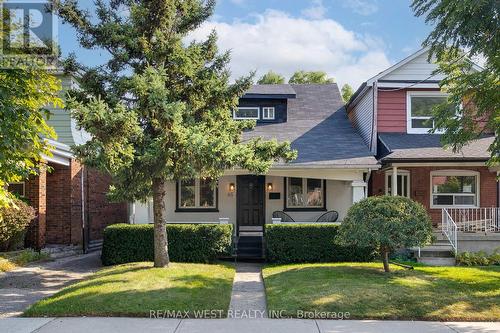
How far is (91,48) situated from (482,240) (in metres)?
12.2

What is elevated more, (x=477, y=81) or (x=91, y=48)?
(x=91, y=48)

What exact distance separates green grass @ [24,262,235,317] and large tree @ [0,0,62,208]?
2.71 m

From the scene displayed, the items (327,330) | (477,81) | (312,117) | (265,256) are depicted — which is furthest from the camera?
(312,117)

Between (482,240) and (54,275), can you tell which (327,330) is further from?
(482,240)

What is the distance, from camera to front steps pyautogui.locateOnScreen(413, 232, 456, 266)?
13.3 meters

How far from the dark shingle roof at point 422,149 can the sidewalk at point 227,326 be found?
743 centimetres

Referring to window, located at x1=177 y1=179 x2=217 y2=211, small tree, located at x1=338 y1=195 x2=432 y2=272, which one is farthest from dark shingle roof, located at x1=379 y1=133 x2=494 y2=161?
window, located at x1=177 y1=179 x2=217 y2=211

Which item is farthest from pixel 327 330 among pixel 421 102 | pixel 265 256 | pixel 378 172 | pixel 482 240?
pixel 421 102

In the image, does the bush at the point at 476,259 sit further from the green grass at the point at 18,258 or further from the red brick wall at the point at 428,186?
the green grass at the point at 18,258

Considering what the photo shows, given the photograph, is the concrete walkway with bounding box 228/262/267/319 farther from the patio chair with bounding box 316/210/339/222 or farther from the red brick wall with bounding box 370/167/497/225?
the red brick wall with bounding box 370/167/497/225

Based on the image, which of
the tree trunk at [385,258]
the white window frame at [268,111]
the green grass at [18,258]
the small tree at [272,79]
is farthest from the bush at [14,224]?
the small tree at [272,79]

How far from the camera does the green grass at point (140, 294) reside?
24.2 feet

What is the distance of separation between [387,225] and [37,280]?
8.03 metres

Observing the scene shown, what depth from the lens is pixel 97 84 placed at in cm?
1015
